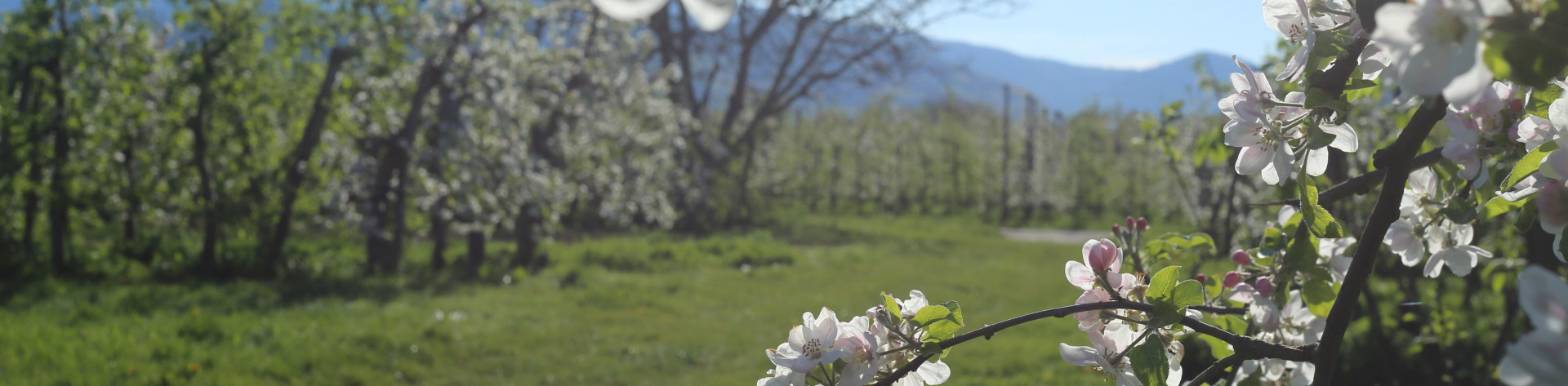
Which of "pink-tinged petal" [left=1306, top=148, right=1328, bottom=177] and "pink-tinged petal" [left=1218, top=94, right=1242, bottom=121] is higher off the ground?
"pink-tinged petal" [left=1218, top=94, right=1242, bottom=121]

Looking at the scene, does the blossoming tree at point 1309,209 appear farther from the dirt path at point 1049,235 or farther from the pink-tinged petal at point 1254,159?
the dirt path at point 1049,235

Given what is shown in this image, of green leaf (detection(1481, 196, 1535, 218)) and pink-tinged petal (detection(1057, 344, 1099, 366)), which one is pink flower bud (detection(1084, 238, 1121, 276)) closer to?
pink-tinged petal (detection(1057, 344, 1099, 366))

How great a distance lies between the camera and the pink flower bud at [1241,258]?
1.26 m

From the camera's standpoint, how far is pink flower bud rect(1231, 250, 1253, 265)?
4.13ft

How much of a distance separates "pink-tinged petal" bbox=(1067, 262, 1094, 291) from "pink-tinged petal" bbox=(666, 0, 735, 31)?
722 mm

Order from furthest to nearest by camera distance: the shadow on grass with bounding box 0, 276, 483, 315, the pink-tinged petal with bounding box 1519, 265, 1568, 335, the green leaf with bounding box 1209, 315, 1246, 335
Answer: the shadow on grass with bounding box 0, 276, 483, 315, the green leaf with bounding box 1209, 315, 1246, 335, the pink-tinged petal with bounding box 1519, 265, 1568, 335

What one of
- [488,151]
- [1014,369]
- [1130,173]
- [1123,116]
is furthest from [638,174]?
[1123,116]

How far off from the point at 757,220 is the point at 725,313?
31.4ft

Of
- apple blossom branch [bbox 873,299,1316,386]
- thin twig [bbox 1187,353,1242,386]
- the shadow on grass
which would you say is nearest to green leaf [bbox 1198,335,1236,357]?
thin twig [bbox 1187,353,1242,386]

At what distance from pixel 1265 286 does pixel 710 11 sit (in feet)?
3.53

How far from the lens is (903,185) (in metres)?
27.1

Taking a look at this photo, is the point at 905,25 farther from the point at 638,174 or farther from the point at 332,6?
the point at 332,6

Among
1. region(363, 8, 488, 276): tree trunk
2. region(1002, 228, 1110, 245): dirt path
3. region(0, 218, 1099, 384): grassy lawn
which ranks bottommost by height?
region(1002, 228, 1110, 245): dirt path

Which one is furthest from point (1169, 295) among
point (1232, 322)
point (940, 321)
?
point (1232, 322)
